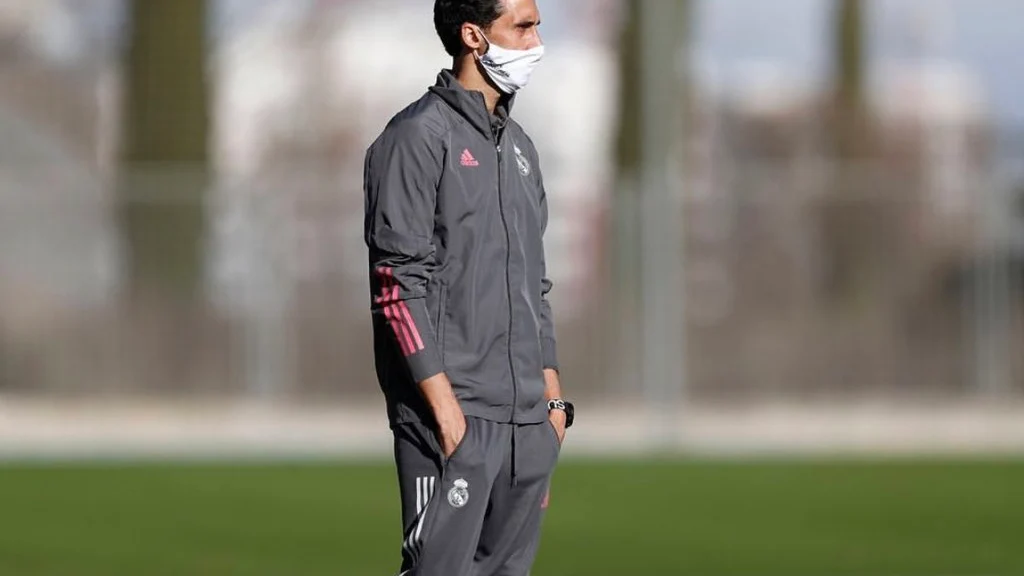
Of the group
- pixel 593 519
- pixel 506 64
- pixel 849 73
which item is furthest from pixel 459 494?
pixel 849 73

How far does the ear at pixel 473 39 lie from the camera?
4.95 m

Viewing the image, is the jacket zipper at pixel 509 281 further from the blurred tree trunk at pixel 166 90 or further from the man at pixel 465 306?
the blurred tree trunk at pixel 166 90

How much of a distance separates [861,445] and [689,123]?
1134 cm

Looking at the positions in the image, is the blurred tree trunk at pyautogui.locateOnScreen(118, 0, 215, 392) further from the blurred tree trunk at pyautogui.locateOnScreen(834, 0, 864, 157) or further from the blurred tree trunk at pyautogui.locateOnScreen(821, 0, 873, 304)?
the blurred tree trunk at pyautogui.locateOnScreen(834, 0, 864, 157)

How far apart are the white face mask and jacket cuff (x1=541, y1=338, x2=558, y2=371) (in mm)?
591

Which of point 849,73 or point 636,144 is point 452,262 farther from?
point 849,73

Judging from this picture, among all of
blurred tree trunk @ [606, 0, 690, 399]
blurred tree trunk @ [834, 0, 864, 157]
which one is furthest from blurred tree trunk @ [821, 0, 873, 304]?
blurred tree trunk @ [606, 0, 690, 399]

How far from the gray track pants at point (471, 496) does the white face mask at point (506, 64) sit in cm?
77

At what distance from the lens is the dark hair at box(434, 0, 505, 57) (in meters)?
4.94

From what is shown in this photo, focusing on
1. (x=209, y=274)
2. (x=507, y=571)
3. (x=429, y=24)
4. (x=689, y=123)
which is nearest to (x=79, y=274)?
(x=209, y=274)

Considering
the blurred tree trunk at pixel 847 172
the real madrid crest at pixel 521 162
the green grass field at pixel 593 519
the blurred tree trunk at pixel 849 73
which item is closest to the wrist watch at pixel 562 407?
the real madrid crest at pixel 521 162

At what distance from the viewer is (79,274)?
21453mm

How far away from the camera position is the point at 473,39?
4957mm

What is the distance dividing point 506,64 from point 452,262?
0.48 metres
